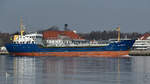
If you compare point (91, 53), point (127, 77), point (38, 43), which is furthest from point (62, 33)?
point (127, 77)

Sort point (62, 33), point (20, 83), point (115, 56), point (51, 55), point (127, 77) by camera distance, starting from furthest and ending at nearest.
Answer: point (62, 33) → point (51, 55) → point (115, 56) → point (127, 77) → point (20, 83)

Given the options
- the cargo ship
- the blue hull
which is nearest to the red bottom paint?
the cargo ship

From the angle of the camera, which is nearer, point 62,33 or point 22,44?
point 22,44

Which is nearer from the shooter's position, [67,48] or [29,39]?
[67,48]

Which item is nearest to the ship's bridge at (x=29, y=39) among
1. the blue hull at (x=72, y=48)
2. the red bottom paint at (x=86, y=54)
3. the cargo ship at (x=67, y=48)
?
the cargo ship at (x=67, y=48)


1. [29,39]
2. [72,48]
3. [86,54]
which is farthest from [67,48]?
[29,39]

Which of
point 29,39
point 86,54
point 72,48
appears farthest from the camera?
point 29,39

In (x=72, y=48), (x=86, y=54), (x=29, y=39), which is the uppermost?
(x=29, y=39)

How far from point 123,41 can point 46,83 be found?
43.0 meters

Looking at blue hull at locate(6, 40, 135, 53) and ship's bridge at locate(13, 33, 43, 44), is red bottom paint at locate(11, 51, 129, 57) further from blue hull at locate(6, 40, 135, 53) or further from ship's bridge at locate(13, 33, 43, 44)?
ship's bridge at locate(13, 33, 43, 44)

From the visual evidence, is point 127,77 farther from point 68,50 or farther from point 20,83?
point 68,50

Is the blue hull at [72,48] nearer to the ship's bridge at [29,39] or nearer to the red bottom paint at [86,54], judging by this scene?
the red bottom paint at [86,54]

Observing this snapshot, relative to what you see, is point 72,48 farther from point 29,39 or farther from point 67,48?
point 29,39

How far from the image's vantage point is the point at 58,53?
69.3m
